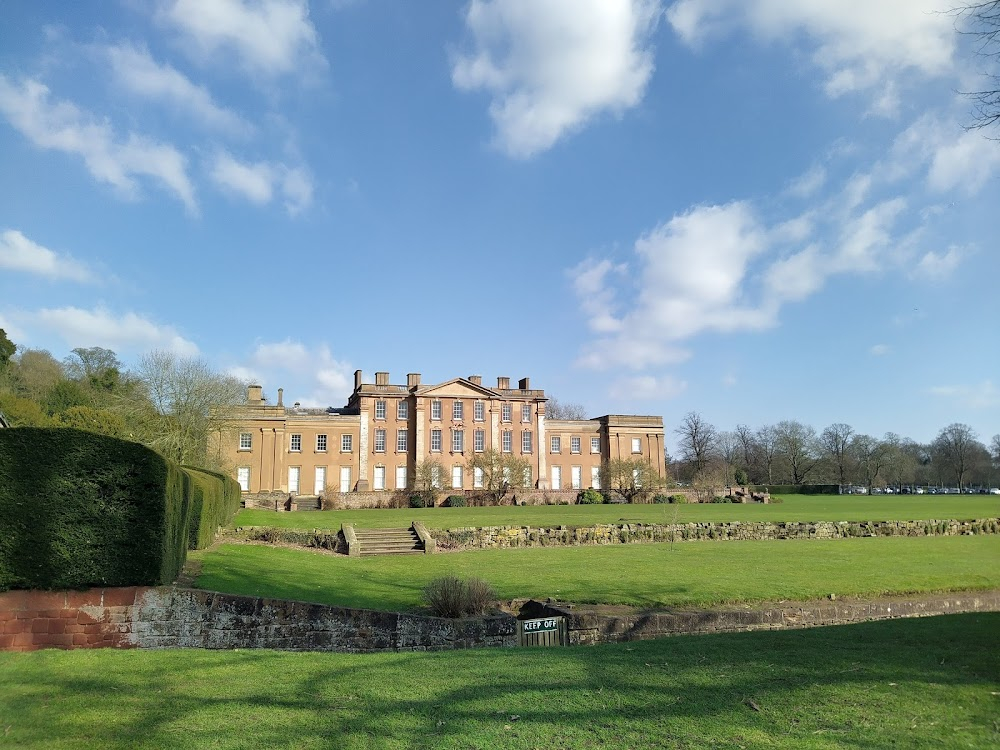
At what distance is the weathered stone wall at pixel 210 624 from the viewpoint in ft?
29.6

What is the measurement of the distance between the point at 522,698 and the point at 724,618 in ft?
24.9

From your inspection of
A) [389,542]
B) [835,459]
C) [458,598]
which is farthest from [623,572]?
[835,459]

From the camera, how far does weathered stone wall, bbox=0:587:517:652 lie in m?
9.03

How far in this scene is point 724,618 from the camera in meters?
11.9

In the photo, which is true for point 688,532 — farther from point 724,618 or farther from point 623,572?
point 724,618

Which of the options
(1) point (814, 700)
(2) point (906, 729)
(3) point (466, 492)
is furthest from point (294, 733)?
(3) point (466, 492)

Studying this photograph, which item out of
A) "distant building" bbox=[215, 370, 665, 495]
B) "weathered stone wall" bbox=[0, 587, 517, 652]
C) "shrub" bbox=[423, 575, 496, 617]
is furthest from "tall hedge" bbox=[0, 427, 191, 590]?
"distant building" bbox=[215, 370, 665, 495]

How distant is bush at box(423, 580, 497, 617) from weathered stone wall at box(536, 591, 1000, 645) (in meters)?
1.18

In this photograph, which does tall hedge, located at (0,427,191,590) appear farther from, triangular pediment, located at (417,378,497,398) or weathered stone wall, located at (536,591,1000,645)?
triangular pediment, located at (417,378,497,398)

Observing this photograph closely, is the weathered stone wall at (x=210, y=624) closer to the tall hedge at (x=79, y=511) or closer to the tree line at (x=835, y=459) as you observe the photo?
the tall hedge at (x=79, y=511)

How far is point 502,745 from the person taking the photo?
468 cm

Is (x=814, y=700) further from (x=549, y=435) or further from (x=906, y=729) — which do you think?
(x=549, y=435)

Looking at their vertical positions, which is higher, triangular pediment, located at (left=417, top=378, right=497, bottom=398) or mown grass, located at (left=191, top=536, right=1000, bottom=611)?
triangular pediment, located at (left=417, top=378, right=497, bottom=398)

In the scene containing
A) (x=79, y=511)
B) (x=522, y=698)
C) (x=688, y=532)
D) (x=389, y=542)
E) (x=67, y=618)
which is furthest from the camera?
(x=688, y=532)
